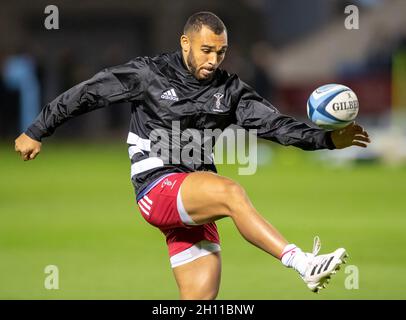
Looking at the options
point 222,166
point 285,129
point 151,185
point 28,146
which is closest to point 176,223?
point 151,185

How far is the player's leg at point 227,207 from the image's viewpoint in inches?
258

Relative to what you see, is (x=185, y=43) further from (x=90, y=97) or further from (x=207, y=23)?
(x=90, y=97)

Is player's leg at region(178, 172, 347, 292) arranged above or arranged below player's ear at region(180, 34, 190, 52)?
below

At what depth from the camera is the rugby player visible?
Result: 289 inches

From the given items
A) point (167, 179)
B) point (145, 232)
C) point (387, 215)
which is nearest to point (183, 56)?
point (167, 179)

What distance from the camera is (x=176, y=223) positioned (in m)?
7.27

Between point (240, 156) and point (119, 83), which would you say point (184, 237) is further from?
point (240, 156)

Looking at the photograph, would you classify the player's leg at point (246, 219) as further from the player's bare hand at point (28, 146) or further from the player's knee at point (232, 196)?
the player's bare hand at point (28, 146)

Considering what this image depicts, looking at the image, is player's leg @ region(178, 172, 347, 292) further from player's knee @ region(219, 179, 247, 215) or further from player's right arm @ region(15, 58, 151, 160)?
player's right arm @ region(15, 58, 151, 160)

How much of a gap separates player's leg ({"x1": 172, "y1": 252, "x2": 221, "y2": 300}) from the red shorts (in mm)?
49

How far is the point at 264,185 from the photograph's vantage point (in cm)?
1928

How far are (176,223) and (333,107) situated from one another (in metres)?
1.43

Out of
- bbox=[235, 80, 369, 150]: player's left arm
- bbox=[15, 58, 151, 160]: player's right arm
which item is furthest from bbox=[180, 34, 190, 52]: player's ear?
bbox=[235, 80, 369, 150]: player's left arm
